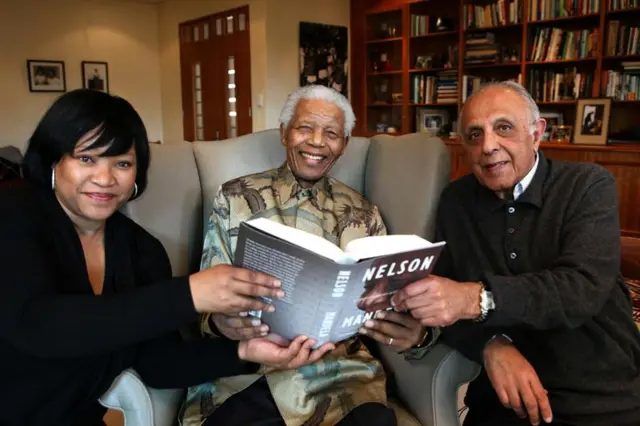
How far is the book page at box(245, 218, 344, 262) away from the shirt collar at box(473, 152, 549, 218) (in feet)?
1.94

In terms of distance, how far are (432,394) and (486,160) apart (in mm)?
561

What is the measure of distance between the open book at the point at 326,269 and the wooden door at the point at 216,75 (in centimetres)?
444

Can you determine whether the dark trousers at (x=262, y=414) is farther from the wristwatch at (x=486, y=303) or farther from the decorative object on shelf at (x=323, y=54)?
the decorative object on shelf at (x=323, y=54)

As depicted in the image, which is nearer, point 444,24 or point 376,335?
point 376,335

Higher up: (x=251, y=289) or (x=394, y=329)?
(x=251, y=289)

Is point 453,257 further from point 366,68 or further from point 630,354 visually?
point 366,68

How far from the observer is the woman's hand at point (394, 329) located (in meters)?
1.11

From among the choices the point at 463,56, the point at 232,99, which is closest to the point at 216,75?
the point at 232,99

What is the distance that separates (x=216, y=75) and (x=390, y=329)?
4.96 m

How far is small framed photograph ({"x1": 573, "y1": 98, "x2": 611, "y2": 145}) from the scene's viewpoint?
12.3ft

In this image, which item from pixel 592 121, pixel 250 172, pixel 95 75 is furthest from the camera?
pixel 95 75

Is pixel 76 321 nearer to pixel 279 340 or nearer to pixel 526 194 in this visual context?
pixel 279 340

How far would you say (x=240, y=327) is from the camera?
1.09m

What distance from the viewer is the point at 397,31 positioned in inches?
201
